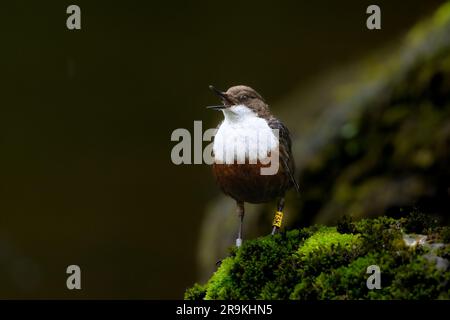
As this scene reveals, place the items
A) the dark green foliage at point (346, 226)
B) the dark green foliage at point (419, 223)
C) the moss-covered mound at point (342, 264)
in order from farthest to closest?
the dark green foliage at point (346, 226) < the dark green foliage at point (419, 223) < the moss-covered mound at point (342, 264)

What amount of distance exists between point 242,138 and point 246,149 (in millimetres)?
65

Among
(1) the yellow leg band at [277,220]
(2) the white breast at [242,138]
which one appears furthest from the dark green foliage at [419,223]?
(2) the white breast at [242,138]

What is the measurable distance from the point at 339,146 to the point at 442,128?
0.90m

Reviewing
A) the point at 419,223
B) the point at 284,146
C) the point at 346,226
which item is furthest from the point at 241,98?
the point at 419,223

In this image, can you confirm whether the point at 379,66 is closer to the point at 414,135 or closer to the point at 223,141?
the point at 414,135

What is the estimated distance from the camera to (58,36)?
10188 mm

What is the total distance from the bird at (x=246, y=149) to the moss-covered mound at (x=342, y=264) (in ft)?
0.91

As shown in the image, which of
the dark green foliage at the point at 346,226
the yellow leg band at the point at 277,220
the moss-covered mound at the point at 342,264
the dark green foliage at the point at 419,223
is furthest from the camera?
the yellow leg band at the point at 277,220

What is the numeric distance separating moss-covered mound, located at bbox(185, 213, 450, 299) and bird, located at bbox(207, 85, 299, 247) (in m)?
0.28

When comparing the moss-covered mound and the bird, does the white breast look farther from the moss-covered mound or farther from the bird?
the moss-covered mound

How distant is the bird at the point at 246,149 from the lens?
4074 mm

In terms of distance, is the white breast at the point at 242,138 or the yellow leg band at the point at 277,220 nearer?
the white breast at the point at 242,138

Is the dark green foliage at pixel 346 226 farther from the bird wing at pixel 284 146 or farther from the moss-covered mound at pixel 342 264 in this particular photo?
the bird wing at pixel 284 146

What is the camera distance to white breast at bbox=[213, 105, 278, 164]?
13.4 ft
